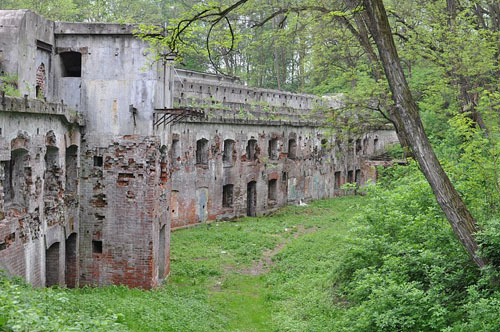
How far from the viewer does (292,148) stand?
26.5 m

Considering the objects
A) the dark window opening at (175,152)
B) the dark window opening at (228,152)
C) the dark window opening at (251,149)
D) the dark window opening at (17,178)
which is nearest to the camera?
the dark window opening at (17,178)

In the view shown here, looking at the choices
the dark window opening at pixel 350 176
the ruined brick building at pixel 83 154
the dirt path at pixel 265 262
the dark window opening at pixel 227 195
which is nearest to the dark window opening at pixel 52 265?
the ruined brick building at pixel 83 154

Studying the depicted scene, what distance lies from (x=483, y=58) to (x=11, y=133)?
482 inches

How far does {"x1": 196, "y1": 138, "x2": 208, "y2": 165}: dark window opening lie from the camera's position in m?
20.4

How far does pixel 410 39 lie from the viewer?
Answer: 14586 millimetres

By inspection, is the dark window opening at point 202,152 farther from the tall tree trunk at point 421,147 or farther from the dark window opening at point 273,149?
the tall tree trunk at point 421,147

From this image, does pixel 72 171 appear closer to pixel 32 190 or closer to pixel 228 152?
pixel 32 190

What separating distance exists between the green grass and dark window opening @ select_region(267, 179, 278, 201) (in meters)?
3.91

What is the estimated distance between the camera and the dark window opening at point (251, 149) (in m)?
23.4

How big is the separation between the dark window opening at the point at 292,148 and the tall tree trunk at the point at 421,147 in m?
18.8

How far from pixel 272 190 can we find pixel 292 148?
9.13 feet

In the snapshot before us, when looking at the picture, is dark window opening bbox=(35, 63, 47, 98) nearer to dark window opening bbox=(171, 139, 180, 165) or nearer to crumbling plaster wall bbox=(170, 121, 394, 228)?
crumbling plaster wall bbox=(170, 121, 394, 228)

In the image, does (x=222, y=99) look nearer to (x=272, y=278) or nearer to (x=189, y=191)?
(x=189, y=191)

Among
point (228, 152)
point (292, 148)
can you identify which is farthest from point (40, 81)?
point (292, 148)
